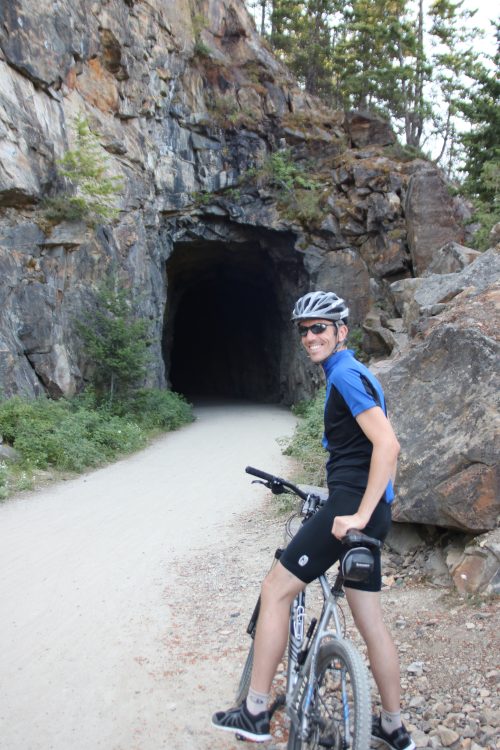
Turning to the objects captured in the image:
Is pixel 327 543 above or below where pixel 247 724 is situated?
above

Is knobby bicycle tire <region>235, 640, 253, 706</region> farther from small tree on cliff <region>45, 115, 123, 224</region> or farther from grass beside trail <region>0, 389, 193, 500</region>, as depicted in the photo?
small tree on cliff <region>45, 115, 123, 224</region>

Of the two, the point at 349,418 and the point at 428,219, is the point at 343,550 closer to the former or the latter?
the point at 349,418

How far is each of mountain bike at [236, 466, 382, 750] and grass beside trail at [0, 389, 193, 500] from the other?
6.33m

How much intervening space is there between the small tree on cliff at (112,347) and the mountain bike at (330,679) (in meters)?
12.3

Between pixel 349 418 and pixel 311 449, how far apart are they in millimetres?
7851

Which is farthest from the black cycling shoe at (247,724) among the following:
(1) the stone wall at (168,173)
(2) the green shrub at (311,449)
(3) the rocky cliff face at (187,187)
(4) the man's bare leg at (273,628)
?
(1) the stone wall at (168,173)

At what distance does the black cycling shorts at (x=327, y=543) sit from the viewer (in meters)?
2.34

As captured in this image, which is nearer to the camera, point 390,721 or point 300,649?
point 390,721

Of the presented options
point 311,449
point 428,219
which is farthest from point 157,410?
point 428,219

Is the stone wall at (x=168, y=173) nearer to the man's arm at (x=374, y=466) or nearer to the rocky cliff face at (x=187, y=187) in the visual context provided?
the rocky cliff face at (x=187, y=187)

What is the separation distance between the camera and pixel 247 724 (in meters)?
2.32

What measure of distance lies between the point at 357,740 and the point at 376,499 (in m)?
0.86

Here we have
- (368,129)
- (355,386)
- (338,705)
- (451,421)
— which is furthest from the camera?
(368,129)

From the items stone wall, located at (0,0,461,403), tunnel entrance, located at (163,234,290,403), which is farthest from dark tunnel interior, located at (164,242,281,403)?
stone wall, located at (0,0,461,403)
